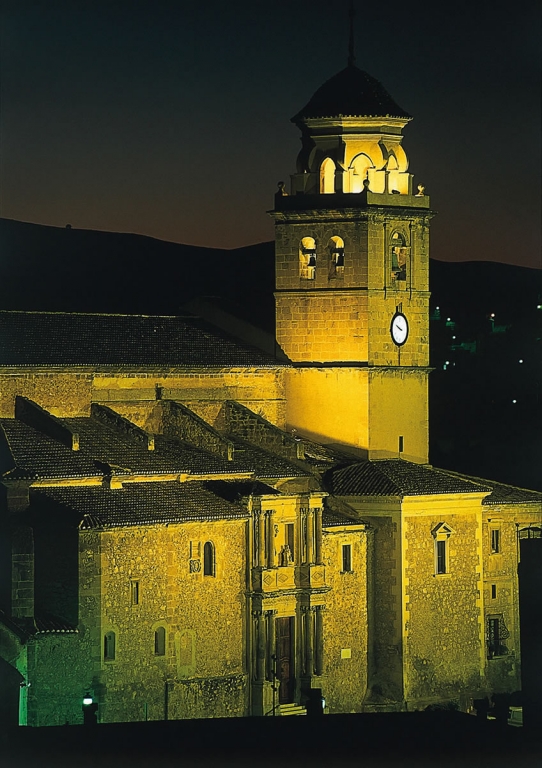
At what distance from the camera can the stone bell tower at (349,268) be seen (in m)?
67.7

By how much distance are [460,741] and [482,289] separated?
95486 mm

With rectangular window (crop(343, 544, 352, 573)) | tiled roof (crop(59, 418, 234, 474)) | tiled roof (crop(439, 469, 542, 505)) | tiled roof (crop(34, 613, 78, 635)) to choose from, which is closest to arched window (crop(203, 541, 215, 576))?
tiled roof (crop(59, 418, 234, 474))

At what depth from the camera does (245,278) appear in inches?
3339

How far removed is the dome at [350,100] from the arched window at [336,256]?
3.25m

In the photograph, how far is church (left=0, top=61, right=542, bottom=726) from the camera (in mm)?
56281

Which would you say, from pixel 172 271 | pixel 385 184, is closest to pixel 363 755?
pixel 385 184

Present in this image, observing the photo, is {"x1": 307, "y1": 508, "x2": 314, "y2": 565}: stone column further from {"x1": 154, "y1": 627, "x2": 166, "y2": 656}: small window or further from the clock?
the clock

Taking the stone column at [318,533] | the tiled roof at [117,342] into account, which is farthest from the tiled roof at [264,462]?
the tiled roof at [117,342]

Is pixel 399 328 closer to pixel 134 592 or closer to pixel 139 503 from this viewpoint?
pixel 139 503

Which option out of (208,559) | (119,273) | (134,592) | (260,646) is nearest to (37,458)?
(134,592)

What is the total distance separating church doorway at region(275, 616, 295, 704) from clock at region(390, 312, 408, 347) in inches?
399

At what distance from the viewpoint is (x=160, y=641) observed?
5716 cm

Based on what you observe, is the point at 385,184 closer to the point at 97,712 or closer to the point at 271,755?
the point at 97,712

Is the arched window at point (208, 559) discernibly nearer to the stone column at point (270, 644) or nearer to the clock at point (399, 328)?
the stone column at point (270, 644)
